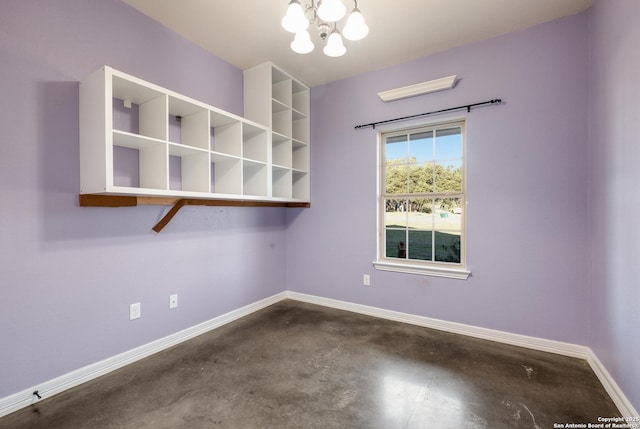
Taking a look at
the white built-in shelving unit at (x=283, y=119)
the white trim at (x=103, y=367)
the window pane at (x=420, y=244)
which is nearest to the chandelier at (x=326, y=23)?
the white built-in shelving unit at (x=283, y=119)

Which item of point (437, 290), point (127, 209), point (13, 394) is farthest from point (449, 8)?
point (13, 394)

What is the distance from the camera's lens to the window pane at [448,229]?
2885 mm

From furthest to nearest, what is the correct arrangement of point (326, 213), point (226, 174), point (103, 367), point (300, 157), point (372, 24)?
point (300, 157)
point (326, 213)
point (226, 174)
point (372, 24)
point (103, 367)

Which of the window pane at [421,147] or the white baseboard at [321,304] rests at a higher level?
the window pane at [421,147]

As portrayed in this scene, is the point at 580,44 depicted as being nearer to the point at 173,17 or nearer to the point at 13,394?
the point at 173,17

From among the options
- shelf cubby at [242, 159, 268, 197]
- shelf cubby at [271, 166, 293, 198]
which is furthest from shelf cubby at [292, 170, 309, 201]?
shelf cubby at [242, 159, 268, 197]

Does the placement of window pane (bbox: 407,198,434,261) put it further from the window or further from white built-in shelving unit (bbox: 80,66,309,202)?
white built-in shelving unit (bbox: 80,66,309,202)

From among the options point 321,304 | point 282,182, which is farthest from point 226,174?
point 321,304

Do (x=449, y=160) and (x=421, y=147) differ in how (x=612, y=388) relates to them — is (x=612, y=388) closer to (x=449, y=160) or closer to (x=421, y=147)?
(x=449, y=160)

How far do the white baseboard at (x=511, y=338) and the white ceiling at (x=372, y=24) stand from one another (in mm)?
2703

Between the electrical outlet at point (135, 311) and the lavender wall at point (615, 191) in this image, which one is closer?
the lavender wall at point (615, 191)

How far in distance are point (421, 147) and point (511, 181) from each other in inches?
36.0

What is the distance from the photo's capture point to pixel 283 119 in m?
3.45

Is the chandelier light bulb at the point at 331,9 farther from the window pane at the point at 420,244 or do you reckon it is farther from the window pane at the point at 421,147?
the window pane at the point at 420,244
